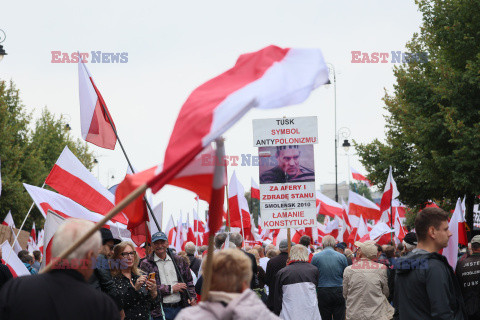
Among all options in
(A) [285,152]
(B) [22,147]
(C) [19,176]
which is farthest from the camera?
(B) [22,147]

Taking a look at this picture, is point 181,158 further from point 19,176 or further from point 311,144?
point 19,176

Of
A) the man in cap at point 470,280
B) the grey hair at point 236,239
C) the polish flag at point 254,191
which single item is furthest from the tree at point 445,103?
the man in cap at point 470,280

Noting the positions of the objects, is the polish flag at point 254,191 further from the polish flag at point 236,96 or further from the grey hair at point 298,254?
the polish flag at point 236,96

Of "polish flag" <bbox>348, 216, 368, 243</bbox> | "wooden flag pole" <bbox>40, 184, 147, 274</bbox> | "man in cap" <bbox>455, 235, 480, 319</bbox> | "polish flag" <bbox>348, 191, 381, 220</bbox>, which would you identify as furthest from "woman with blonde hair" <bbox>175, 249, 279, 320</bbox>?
"polish flag" <bbox>348, 191, 381, 220</bbox>

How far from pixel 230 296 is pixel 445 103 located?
22874 mm

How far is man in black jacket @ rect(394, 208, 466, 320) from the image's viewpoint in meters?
5.40

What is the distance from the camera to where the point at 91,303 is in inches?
157

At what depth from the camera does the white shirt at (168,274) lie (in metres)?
8.66

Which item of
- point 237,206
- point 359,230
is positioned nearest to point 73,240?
point 237,206

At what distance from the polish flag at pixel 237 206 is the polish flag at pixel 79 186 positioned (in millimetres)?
8666

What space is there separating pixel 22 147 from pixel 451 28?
26506mm

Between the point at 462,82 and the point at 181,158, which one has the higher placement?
the point at 462,82

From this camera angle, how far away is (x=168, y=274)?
8.77 m

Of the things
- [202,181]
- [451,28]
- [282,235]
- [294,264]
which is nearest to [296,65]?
[202,181]
